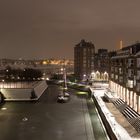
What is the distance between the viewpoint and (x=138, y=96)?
20219 mm

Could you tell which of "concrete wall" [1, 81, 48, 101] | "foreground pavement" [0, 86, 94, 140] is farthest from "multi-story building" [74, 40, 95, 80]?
"foreground pavement" [0, 86, 94, 140]

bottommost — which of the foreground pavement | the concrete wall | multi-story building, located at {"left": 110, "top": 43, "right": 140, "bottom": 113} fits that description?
the foreground pavement

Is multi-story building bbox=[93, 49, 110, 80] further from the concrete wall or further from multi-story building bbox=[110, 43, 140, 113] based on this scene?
multi-story building bbox=[110, 43, 140, 113]

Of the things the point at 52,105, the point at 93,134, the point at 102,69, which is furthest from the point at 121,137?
the point at 102,69

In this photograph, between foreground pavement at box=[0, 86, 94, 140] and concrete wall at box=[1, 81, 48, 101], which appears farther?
concrete wall at box=[1, 81, 48, 101]

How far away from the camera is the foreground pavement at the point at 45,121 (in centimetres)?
1775

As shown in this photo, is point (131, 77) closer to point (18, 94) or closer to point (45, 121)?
point (45, 121)

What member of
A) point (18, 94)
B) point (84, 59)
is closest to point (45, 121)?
point (18, 94)

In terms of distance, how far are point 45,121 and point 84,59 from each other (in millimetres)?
46443

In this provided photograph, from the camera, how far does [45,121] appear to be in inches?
857

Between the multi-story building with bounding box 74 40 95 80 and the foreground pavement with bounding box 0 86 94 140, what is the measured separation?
3637cm

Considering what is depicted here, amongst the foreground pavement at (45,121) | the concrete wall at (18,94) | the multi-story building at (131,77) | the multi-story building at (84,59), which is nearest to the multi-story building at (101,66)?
the multi-story building at (84,59)

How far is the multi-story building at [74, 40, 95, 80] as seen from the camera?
219 ft

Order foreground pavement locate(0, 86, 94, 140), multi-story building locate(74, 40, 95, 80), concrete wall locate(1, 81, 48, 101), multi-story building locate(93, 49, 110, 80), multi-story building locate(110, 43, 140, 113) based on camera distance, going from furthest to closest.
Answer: multi-story building locate(74, 40, 95, 80), multi-story building locate(93, 49, 110, 80), concrete wall locate(1, 81, 48, 101), multi-story building locate(110, 43, 140, 113), foreground pavement locate(0, 86, 94, 140)
